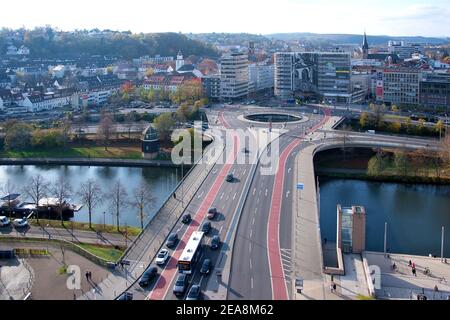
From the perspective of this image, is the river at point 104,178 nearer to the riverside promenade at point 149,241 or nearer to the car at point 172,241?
the riverside promenade at point 149,241

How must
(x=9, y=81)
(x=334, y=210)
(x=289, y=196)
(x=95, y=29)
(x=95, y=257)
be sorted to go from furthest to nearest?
1. (x=95, y=29)
2. (x=9, y=81)
3. (x=334, y=210)
4. (x=289, y=196)
5. (x=95, y=257)

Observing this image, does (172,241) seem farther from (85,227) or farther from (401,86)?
(401,86)

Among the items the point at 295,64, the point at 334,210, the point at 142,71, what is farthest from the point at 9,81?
the point at 334,210

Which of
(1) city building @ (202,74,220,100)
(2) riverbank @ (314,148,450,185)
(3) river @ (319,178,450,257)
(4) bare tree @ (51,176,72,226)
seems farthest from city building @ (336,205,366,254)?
(1) city building @ (202,74,220,100)

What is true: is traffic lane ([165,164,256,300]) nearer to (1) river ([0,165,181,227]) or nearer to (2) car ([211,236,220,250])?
(2) car ([211,236,220,250])

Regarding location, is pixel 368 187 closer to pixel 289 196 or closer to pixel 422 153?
pixel 422 153

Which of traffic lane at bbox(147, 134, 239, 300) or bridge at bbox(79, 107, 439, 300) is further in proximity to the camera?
bridge at bbox(79, 107, 439, 300)
